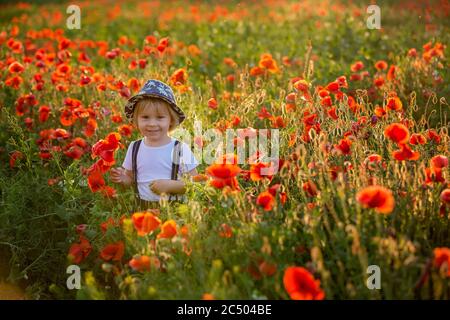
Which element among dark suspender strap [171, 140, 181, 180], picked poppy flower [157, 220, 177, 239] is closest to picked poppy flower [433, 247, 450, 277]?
picked poppy flower [157, 220, 177, 239]

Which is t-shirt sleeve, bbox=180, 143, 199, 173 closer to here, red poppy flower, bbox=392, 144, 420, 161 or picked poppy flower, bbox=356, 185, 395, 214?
red poppy flower, bbox=392, 144, 420, 161

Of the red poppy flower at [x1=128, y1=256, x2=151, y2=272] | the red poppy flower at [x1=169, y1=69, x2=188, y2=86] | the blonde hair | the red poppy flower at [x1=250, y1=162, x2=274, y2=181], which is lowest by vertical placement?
the red poppy flower at [x1=128, y1=256, x2=151, y2=272]

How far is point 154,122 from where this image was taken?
3479 millimetres

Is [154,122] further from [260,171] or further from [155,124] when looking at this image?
[260,171]

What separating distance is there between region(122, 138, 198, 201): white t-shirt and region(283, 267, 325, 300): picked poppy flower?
60.9 inches

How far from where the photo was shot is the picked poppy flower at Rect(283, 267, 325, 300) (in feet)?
6.67

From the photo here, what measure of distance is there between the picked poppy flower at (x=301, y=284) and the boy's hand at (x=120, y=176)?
1666mm

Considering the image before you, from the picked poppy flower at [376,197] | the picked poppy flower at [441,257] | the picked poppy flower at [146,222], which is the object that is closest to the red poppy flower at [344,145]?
the picked poppy flower at [376,197]

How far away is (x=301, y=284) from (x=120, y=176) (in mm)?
1721

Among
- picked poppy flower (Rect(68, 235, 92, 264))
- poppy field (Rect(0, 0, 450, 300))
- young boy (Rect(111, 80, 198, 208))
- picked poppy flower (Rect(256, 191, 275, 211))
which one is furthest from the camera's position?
young boy (Rect(111, 80, 198, 208))

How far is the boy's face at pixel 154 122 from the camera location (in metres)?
3.47

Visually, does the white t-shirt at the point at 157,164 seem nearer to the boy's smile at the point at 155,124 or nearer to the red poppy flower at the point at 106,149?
the boy's smile at the point at 155,124

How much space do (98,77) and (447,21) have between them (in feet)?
16.1
